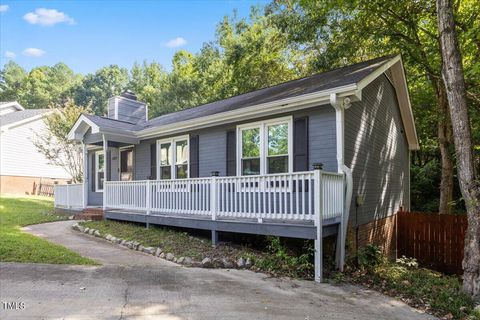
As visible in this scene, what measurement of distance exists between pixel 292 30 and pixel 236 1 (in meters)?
10.9

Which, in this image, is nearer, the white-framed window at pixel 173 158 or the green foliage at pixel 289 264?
the green foliage at pixel 289 264

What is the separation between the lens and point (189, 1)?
2000cm

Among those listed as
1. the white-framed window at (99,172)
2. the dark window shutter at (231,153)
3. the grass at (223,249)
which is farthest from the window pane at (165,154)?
the white-framed window at (99,172)

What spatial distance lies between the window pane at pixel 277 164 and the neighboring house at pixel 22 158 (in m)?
18.6

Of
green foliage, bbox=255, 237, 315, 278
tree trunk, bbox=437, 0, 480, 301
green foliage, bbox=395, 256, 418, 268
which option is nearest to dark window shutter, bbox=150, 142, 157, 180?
green foliage, bbox=255, 237, 315, 278

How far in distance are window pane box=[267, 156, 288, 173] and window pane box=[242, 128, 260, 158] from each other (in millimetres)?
456

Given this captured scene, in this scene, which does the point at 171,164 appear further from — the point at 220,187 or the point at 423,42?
the point at 423,42

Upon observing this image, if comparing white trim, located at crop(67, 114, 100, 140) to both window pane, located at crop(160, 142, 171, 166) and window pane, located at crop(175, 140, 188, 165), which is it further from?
window pane, located at crop(175, 140, 188, 165)

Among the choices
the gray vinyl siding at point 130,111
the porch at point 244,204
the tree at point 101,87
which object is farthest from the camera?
the tree at point 101,87

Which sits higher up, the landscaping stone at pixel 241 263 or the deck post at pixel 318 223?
the deck post at pixel 318 223

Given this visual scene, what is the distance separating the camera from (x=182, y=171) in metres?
10.9

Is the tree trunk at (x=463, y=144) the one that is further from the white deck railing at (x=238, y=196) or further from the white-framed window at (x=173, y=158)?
the white-framed window at (x=173, y=158)

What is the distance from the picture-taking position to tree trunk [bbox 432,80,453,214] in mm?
12328

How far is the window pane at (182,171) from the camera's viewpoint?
35.3 ft
